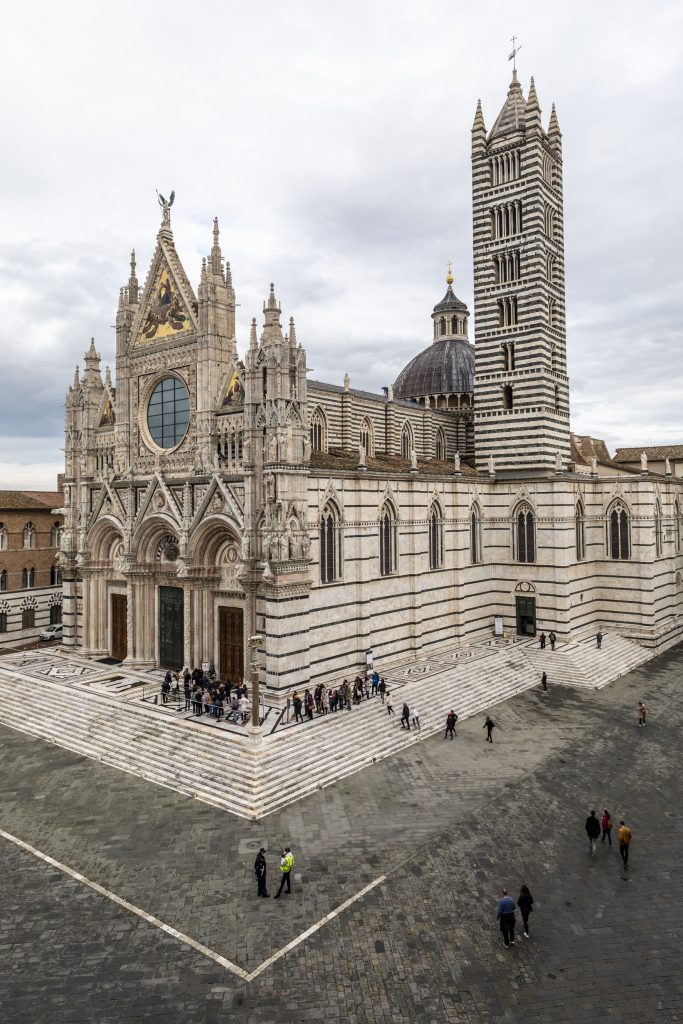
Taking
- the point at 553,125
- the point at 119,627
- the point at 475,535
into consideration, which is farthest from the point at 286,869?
the point at 553,125

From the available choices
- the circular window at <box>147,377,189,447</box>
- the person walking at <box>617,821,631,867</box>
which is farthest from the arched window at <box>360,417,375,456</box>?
the person walking at <box>617,821,631,867</box>

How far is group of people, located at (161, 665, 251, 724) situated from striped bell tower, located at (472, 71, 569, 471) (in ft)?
69.8

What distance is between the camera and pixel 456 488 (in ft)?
122

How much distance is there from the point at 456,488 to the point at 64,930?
28.1 meters

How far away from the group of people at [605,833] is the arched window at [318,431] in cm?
2421

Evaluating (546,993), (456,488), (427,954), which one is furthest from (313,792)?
(456,488)

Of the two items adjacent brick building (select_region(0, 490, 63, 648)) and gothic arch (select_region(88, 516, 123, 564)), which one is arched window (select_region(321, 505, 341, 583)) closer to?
gothic arch (select_region(88, 516, 123, 564))

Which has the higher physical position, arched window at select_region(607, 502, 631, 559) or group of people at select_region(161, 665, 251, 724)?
arched window at select_region(607, 502, 631, 559)

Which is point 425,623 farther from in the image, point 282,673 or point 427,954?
point 427,954

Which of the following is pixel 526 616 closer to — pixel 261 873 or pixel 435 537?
pixel 435 537

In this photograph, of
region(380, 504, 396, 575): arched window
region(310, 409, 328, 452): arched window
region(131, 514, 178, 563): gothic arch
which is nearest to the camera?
region(131, 514, 178, 563): gothic arch

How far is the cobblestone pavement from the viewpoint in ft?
40.2

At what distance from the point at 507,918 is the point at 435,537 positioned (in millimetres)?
23845

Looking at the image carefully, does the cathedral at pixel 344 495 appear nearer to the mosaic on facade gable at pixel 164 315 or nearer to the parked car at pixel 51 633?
the mosaic on facade gable at pixel 164 315
